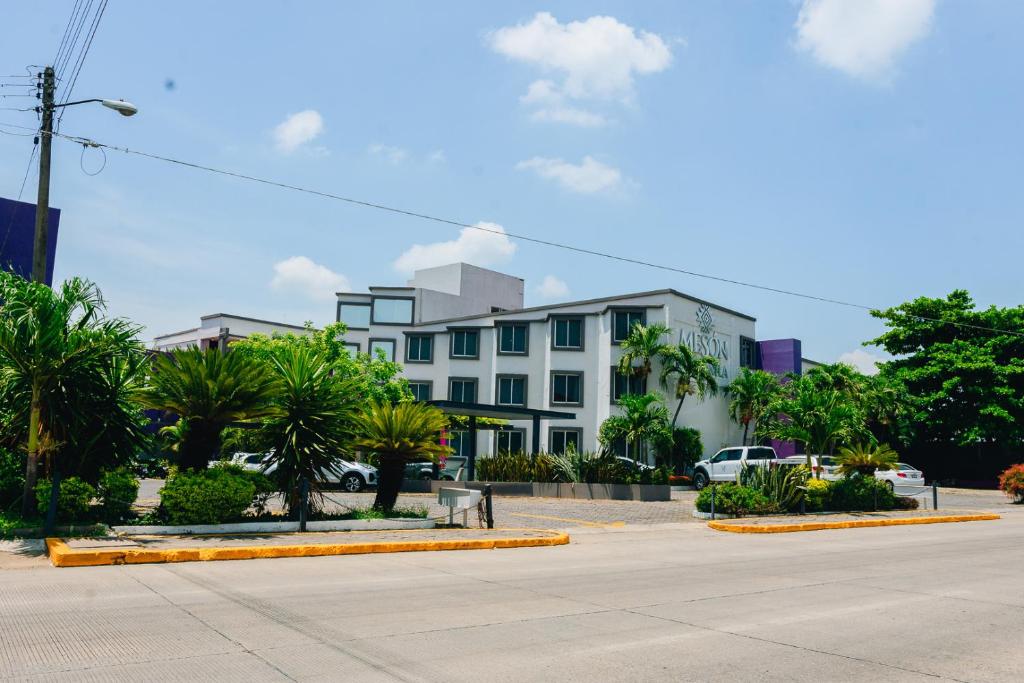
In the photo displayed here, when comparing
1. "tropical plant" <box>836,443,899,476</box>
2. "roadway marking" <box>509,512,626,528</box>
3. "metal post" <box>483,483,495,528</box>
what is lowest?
"roadway marking" <box>509,512,626,528</box>

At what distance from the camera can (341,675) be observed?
6023mm

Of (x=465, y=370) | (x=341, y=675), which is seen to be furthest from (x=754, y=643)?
(x=465, y=370)

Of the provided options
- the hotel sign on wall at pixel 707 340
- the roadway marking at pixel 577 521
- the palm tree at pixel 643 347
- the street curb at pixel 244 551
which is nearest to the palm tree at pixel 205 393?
the street curb at pixel 244 551

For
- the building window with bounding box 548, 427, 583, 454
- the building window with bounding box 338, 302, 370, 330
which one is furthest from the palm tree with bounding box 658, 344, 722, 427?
the building window with bounding box 338, 302, 370, 330

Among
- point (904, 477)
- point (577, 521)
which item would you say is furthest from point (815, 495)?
point (904, 477)

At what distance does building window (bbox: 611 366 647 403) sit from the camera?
148 ft

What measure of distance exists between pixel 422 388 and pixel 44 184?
3784 centimetres

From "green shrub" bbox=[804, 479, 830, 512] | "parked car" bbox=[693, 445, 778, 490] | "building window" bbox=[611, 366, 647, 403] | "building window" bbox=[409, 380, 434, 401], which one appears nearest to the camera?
"green shrub" bbox=[804, 479, 830, 512]

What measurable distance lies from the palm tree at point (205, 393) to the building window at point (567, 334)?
32.7m

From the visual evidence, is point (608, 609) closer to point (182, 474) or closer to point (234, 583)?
point (234, 583)

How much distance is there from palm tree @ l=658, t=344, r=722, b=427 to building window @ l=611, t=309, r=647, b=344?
2443 millimetres

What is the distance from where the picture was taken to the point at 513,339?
49531 mm

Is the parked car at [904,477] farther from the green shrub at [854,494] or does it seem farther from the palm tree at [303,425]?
the palm tree at [303,425]

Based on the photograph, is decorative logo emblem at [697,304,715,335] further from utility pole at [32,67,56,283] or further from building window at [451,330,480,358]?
utility pole at [32,67,56,283]
